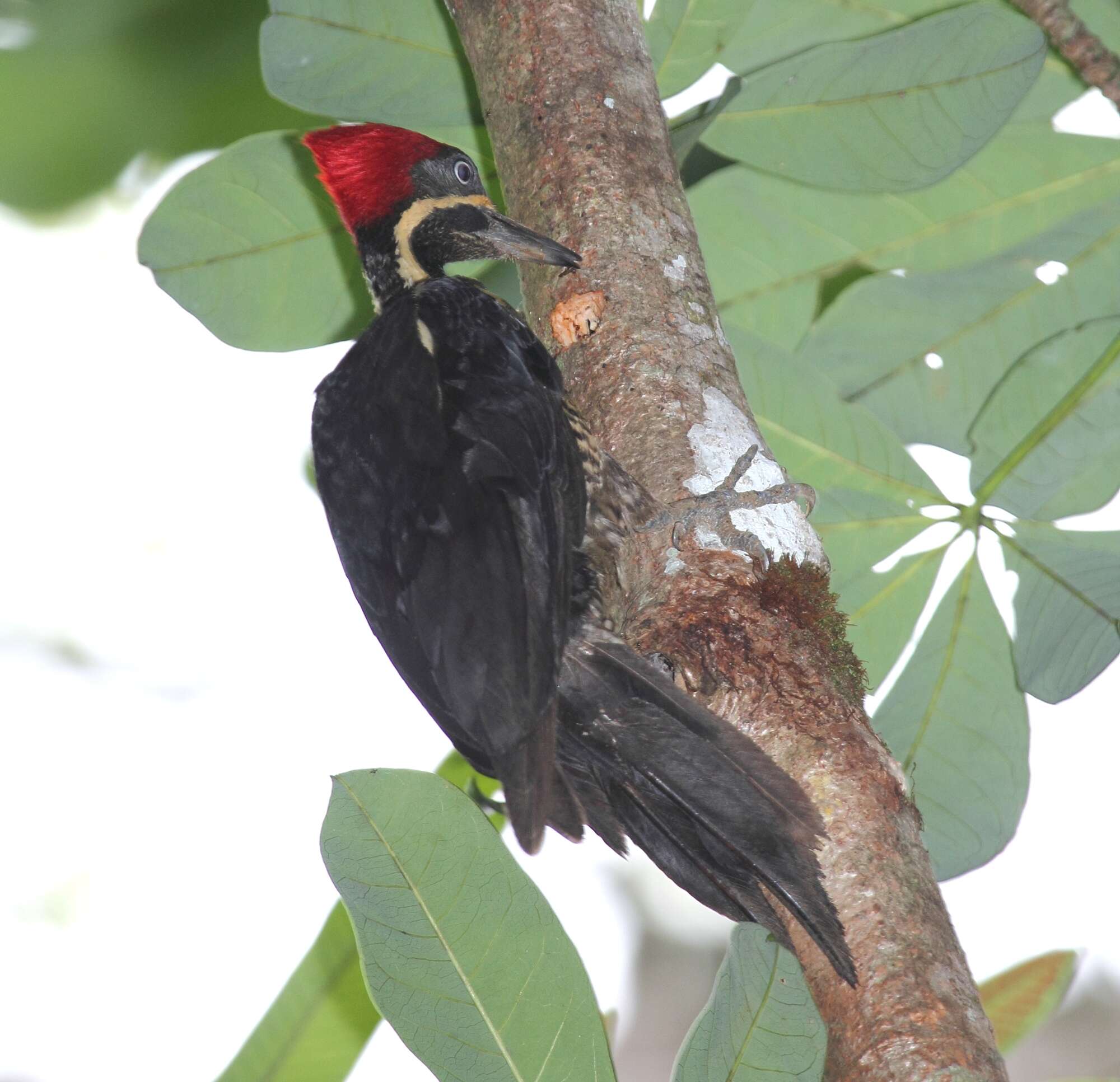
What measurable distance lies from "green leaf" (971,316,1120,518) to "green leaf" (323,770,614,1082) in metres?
1.08

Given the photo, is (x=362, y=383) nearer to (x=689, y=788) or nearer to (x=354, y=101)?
A: (x=354, y=101)

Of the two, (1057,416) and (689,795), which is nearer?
(689,795)

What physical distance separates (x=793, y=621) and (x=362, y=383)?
906 mm

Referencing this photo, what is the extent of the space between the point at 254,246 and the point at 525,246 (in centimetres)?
57

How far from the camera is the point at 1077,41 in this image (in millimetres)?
1969

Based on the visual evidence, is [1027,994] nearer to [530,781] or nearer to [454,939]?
[530,781]

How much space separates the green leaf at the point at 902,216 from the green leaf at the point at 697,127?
19cm

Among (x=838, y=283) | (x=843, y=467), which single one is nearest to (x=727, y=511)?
(x=843, y=467)

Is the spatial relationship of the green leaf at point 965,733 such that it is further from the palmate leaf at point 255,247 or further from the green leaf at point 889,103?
the palmate leaf at point 255,247

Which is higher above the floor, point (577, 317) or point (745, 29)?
point (745, 29)

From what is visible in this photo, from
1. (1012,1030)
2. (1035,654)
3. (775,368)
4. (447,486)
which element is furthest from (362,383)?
(1012,1030)

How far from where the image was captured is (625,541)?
73.4 inches

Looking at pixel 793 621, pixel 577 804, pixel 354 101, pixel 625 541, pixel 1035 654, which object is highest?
pixel 354 101

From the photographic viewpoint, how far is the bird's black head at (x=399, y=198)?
2.19m
